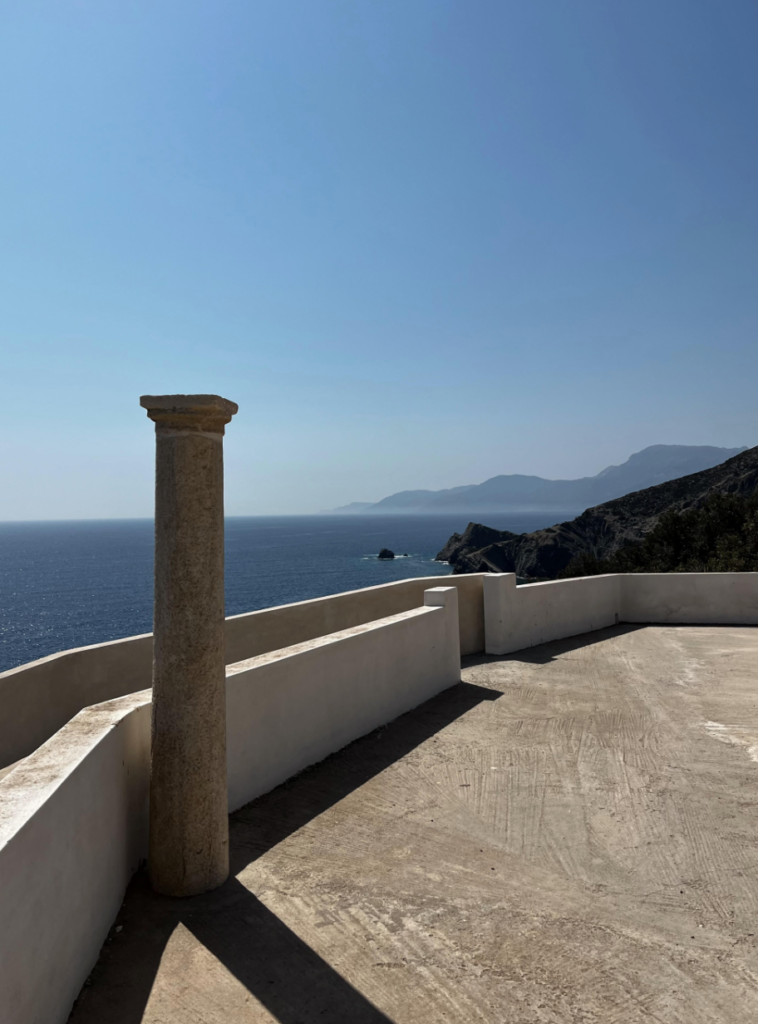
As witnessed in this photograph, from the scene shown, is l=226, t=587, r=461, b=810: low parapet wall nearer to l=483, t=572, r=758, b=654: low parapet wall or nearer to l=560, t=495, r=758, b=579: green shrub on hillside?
l=483, t=572, r=758, b=654: low parapet wall

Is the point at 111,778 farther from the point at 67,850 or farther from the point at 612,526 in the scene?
the point at 612,526

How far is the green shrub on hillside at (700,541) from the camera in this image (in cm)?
2200

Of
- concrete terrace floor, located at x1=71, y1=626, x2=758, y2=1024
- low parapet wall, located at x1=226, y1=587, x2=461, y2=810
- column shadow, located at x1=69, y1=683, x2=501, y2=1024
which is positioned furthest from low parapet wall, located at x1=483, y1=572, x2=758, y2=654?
column shadow, located at x1=69, y1=683, x2=501, y2=1024

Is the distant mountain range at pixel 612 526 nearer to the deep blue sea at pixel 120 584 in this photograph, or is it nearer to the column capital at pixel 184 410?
the deep blue sea at pixel 120 584

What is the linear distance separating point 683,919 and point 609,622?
26.5 ft

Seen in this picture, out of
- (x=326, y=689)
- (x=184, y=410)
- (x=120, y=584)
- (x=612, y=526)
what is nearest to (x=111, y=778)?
(x=184, y=410)

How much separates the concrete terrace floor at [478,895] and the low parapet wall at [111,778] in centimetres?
21

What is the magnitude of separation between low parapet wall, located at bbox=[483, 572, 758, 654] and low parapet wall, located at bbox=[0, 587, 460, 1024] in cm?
350

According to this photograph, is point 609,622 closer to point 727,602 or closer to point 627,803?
point 727,602

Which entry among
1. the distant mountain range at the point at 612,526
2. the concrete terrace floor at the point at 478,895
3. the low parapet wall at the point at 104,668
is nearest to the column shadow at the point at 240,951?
the concrete terrace floor at the point at 478,895

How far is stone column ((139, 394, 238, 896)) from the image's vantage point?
3.40 m

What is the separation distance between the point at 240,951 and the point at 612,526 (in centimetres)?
6216

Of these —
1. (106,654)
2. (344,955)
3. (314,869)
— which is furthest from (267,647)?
(344,955)

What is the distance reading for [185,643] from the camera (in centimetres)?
340
